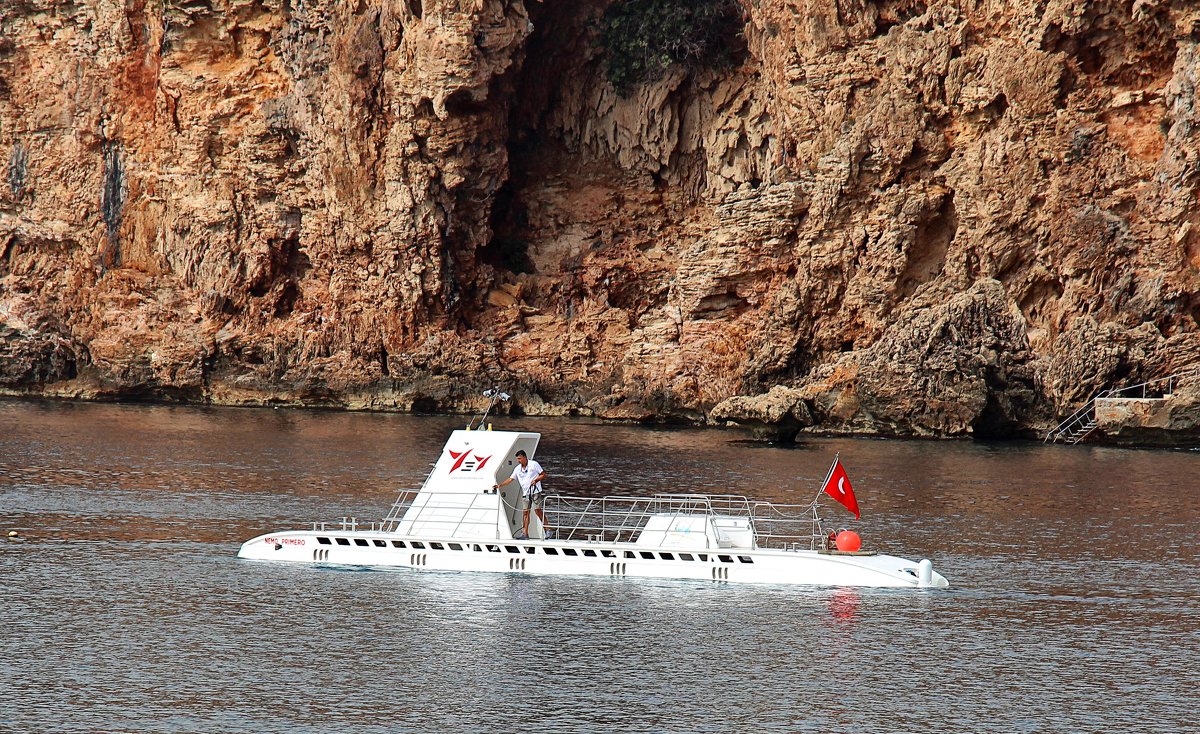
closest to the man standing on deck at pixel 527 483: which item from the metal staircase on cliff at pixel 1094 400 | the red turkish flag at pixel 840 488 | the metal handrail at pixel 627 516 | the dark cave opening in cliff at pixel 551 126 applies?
the metal handrail at pixel 627 516

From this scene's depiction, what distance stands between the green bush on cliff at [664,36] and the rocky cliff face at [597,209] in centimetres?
113

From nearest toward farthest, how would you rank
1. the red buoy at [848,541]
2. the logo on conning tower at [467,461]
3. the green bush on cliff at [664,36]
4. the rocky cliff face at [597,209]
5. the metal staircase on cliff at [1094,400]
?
the red buoy at [848,541], the logo on conning tower at [467,461], the metal staircase on cliff at [1094,400], the rocky cliff face at [597,209], the green bush on cliff at [664,36]

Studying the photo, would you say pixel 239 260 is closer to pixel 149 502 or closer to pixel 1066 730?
pixel 149 502

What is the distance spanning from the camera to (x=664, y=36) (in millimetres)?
81438

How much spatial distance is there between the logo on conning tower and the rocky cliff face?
34137mm

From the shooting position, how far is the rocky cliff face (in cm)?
6475

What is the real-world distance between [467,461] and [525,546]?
2489 mm

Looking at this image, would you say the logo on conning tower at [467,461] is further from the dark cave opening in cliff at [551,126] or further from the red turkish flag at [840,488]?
the dark cave opening in cliff at [551,126]

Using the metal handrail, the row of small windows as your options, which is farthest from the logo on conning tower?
the row of small windows

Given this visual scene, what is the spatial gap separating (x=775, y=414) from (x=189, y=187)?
4259 centimetres

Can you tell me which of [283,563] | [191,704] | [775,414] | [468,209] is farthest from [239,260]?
[191,704]

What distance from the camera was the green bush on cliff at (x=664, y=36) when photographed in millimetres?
81500

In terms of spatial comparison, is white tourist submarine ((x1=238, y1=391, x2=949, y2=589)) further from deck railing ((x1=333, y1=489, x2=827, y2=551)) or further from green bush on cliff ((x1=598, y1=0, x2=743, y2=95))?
green bush on cliff ((x1=598, y1=0, x2=743, y2=95))

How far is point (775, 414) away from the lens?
62.9m
